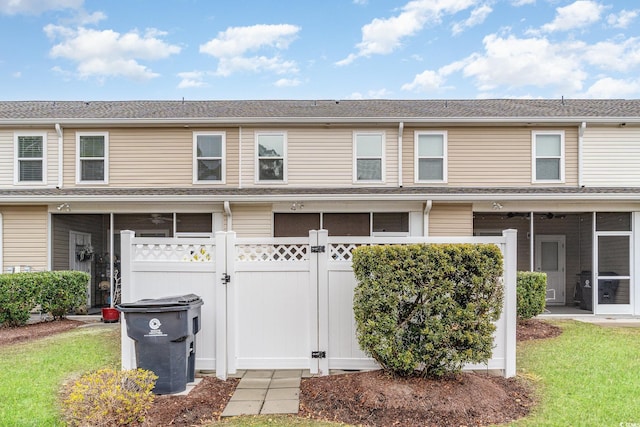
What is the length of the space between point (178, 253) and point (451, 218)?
7573 mm

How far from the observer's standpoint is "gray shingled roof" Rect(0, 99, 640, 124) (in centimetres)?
1173

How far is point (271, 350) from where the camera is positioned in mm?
5734

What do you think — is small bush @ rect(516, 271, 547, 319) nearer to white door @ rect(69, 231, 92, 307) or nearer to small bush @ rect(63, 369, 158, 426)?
small bush @ rect(63, 369, 158, 426)

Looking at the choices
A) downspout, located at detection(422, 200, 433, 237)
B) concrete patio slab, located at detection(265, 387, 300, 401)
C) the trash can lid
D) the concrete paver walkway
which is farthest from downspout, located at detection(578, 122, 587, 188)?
the trash can lid

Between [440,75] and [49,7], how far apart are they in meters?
15.8

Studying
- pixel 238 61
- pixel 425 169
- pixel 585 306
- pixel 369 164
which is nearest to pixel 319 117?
pixel 369 164

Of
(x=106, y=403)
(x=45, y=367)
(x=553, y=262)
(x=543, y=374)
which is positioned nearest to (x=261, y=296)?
(x=106, y=403)

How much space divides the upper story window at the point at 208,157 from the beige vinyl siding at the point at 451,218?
18.2 ft

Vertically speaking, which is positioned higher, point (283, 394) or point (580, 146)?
point (580, 146)

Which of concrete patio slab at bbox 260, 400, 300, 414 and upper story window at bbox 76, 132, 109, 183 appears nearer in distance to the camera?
concrete patio slab at bbox 260, 400, 300, 414

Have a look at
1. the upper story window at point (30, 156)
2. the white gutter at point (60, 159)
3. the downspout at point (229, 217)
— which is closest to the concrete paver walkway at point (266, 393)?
the downspout at point (229, 217)

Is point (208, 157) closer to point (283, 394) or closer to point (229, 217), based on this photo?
point (229, 217)

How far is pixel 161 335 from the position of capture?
4984 mm

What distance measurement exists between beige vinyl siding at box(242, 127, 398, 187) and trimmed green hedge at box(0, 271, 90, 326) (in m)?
4.62
